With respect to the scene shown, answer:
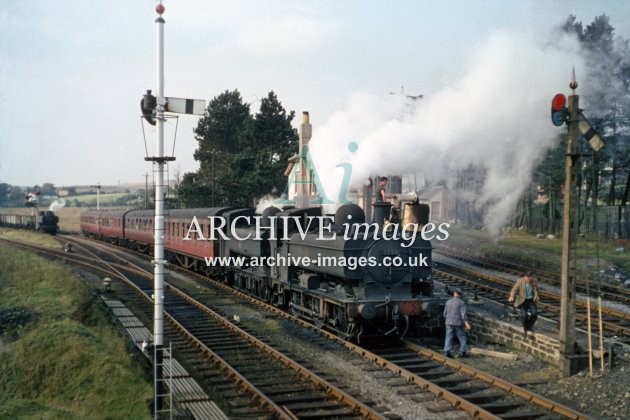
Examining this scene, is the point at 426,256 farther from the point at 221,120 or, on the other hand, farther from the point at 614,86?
the point at 221,120

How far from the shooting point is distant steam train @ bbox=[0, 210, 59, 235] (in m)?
45.4

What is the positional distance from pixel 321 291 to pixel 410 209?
352 cm

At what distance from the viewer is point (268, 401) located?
849 cm

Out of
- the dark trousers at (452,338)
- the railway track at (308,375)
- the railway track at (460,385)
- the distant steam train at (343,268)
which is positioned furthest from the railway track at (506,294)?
the railway track at (308,375)

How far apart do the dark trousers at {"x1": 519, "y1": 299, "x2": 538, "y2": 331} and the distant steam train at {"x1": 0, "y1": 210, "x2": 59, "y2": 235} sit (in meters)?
41.5

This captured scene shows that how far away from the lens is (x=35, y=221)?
158ft

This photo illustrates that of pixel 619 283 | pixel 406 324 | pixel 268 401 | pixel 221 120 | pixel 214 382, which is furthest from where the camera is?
pixel 221 120

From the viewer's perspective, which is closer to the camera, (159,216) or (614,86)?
(159,216)

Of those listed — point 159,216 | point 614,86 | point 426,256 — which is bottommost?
point 426,256

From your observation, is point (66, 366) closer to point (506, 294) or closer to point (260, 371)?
point (260, 371)

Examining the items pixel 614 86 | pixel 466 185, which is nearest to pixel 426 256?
pixel 614 86

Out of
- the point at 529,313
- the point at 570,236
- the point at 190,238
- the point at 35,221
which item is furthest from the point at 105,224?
the point at 570,236

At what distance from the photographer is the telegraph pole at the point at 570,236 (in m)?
9.80

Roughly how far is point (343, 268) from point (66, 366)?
5413mm
